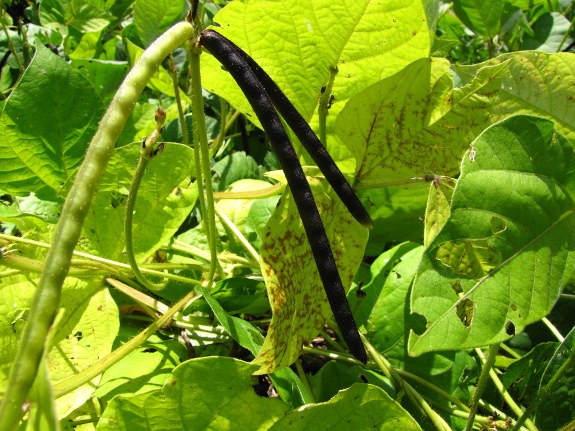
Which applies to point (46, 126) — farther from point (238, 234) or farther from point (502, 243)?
point (502, 243)

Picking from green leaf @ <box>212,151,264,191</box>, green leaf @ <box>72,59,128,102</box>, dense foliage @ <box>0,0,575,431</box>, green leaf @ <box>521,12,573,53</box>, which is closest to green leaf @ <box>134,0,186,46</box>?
green leaf @ <box>72,59,128,102</box>

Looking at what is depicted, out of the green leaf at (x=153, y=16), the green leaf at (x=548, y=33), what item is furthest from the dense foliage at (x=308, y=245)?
the green leaf at (x=548, y=33)

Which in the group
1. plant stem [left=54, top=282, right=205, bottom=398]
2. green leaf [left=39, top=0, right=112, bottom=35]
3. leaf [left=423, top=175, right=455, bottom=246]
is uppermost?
green leaf [left=39, top=0, right=112, bottom=35]

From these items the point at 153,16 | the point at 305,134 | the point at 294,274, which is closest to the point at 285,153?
the point at 305,134

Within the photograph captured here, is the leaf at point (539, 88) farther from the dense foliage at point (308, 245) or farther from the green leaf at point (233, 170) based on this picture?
the green leaf at point (233, 170)

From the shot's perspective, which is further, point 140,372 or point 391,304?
point 391,304

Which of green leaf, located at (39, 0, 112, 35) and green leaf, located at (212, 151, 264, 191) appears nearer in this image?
green leaf, located at (212, 151, 264, 191)

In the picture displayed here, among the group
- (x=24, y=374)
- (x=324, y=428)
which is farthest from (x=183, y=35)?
(x=324, y=428)

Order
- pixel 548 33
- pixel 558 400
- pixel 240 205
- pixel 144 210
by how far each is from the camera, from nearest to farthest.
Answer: pixel 558 400
pixel 144 210
pixel 240 205
pixel 548 33

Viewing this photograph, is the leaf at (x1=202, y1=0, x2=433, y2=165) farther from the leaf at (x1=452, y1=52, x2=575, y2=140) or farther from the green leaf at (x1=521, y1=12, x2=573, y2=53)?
the green leaf at (x1=521, y1=12, x2=573, y2=53)
